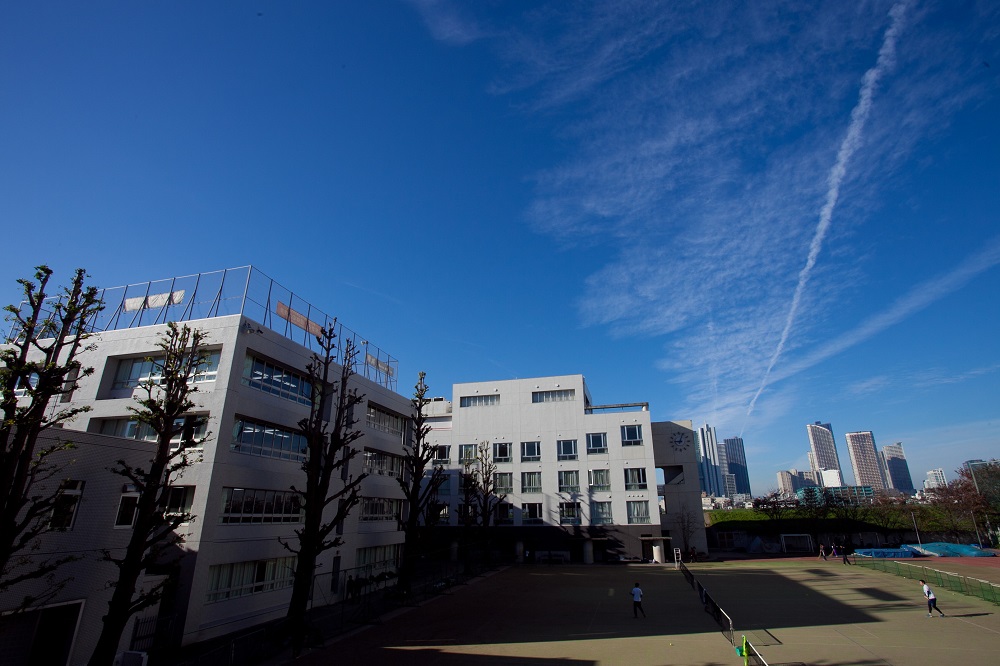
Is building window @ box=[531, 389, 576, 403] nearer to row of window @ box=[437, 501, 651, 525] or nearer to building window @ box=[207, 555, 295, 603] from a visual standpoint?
row of window @ box=[437, 501, 651, 525]

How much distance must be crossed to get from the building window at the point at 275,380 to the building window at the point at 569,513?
34.7m

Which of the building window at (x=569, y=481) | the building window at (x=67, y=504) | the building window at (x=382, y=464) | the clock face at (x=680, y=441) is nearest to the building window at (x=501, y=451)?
the building window at (x=569, y=481)

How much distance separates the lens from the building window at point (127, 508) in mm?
18500

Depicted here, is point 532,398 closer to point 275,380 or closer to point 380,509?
point 380,509

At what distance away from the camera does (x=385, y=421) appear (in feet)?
123

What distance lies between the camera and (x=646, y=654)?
55.5 ft

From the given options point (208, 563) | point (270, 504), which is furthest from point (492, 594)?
point (208, 563)

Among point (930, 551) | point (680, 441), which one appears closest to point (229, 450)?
point (680, 441)

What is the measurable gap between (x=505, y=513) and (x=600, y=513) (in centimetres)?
1026

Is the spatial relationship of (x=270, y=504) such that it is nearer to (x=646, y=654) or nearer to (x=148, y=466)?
(x=148, y=466)

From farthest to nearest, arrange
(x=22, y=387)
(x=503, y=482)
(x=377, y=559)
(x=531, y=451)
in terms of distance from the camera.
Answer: (x=531, y=451) < (x=503, y=482) < (x=377, y=559) < (x=22, y=387)

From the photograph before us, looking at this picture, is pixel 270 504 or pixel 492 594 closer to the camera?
pixel 270 504

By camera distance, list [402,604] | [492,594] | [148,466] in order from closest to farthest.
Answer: [148,466] → [402,604] → [492,594]

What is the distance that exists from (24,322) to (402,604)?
2190cm
